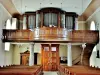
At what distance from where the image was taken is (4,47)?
642 inches

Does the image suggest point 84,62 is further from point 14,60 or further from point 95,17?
point 14,60

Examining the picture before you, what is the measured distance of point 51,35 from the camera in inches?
605

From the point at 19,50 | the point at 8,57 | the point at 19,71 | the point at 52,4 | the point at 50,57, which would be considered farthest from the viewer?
the point at 19,50

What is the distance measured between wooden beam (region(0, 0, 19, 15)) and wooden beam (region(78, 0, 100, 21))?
590 centimetres

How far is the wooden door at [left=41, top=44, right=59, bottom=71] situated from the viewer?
63.1 ft

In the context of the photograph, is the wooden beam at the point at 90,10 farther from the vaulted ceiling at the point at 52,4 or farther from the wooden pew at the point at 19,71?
the wooden pew at the point at 19,71

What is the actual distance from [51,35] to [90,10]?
4324 millimetres

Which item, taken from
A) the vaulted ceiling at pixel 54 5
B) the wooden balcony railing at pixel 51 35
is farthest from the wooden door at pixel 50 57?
the vaulted ceiling at pixel 54 5

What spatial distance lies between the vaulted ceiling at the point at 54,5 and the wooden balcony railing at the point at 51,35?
1.98 m

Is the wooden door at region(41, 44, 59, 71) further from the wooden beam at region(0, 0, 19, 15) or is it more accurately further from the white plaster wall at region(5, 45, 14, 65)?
the wooden beam at region(0, 0, 19, 15)

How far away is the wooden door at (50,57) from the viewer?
19.2 m

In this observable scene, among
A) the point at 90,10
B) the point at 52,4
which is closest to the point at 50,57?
the point at 52,4

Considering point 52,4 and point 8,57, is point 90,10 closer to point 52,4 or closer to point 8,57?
point 52,4

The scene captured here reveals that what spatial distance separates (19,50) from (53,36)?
6.23 metres
